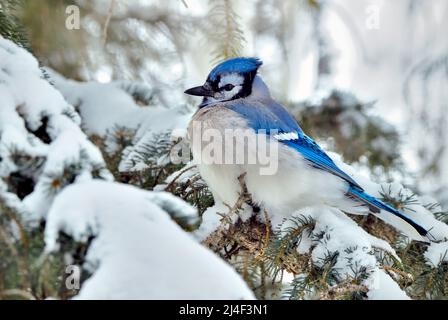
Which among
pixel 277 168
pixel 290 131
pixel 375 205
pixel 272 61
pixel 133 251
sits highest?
pixel 272 61

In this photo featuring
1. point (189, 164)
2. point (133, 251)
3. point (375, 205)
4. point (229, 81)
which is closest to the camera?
point (133, 251)

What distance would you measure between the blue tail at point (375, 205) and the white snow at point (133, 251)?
3.59 feet

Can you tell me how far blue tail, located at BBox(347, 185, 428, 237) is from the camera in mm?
2141

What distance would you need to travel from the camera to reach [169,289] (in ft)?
3.91

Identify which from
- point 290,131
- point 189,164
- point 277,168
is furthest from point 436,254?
point 189,164

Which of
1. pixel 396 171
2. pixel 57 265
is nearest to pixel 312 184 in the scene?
pixel 396 171

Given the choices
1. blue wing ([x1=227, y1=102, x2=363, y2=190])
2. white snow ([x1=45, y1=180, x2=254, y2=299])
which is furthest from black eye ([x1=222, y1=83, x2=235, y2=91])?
white snow ([x1=45, y1=180, x2=254, y2=299])

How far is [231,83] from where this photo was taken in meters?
2.51

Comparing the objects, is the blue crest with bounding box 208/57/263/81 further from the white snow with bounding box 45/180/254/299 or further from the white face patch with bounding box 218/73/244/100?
the white snow with bounding box 45/180/254/299

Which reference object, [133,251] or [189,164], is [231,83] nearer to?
[189,164]

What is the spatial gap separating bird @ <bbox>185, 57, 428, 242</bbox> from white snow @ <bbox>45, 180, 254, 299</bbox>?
0.96m

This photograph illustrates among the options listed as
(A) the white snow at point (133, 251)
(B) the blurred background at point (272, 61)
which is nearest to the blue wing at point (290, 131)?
(B) the blurred background at point (272, 61)

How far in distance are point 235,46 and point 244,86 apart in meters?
0.16

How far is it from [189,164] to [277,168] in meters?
0.34
